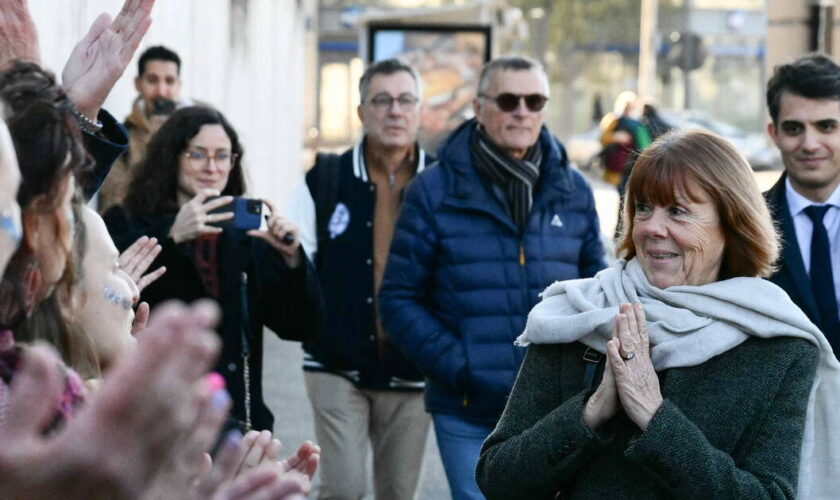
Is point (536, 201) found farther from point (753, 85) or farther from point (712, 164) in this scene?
point (753, 85)

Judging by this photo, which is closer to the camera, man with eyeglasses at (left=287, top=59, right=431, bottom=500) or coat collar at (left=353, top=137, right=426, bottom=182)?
man with eyeglasses at (left=287, top=59, right=431, bottom=500)

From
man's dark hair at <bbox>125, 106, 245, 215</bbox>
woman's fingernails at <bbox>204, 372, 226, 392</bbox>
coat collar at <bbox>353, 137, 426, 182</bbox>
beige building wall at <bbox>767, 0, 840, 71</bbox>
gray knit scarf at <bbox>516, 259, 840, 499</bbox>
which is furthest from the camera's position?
beige building wall at <bbox>767, 0, 840, 71</bbox>

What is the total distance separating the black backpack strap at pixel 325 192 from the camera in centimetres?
646

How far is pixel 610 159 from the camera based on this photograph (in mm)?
15297

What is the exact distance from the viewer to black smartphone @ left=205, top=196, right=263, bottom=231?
17.3ft

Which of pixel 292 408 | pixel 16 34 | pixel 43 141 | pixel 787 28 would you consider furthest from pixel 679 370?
pixel 787 28

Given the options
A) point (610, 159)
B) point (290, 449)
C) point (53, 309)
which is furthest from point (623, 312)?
point (610, 159)

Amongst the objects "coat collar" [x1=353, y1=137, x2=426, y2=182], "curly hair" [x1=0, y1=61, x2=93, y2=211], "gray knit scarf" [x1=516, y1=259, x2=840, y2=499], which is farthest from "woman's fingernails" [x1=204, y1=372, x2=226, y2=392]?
"coat collar" [x1=353, y1=137, x2=426, y2=182]

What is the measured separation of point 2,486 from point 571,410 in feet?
6.99

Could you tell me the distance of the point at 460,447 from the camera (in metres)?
5.45

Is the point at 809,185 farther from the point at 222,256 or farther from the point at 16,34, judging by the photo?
the point at 16,34

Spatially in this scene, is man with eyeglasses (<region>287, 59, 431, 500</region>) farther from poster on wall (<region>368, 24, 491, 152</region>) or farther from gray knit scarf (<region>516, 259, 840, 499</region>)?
poster on wall (<region>368, 24, 491, 152</region>)

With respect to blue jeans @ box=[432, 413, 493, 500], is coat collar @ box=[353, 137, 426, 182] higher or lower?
higher

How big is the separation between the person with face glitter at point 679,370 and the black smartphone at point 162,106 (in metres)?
4.03
